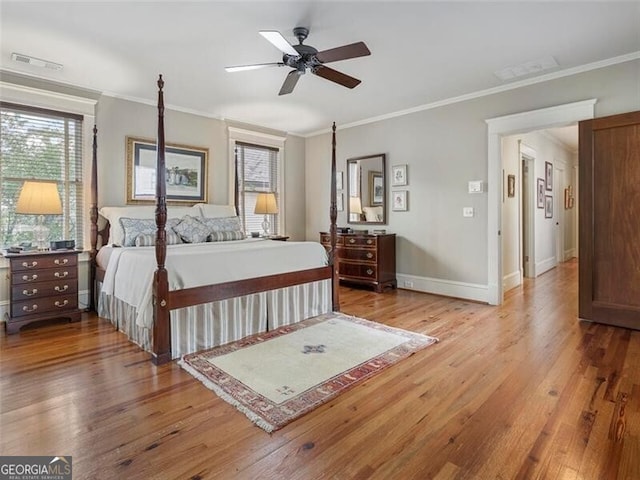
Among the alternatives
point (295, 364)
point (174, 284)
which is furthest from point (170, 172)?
point (295, 364)

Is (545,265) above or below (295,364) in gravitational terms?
above

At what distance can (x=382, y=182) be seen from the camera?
5.46 metres

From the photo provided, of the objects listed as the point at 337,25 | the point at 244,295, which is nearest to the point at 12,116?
the point at 244,295

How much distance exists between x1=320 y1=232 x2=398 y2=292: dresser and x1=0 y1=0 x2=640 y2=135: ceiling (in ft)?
6.47

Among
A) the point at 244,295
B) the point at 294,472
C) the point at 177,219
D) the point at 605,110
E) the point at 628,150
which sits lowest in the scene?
the point at 294,472

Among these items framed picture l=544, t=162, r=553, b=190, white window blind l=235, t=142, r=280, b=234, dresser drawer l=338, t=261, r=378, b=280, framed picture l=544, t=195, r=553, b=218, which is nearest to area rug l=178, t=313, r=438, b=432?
dresser drawer l=338, t=261, r=378, b=280

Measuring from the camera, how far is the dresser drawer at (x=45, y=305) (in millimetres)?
3289

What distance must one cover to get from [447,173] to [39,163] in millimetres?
4864

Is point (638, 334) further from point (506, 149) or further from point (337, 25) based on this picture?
point (337, 25)

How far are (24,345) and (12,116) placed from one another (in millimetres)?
2354

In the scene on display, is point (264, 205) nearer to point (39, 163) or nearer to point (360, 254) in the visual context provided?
point (360, 254)

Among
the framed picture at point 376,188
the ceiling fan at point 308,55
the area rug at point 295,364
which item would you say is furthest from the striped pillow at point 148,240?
the framed picture at point 376,188

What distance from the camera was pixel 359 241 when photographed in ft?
17.1

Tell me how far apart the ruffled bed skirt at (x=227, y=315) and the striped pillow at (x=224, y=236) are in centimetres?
129
